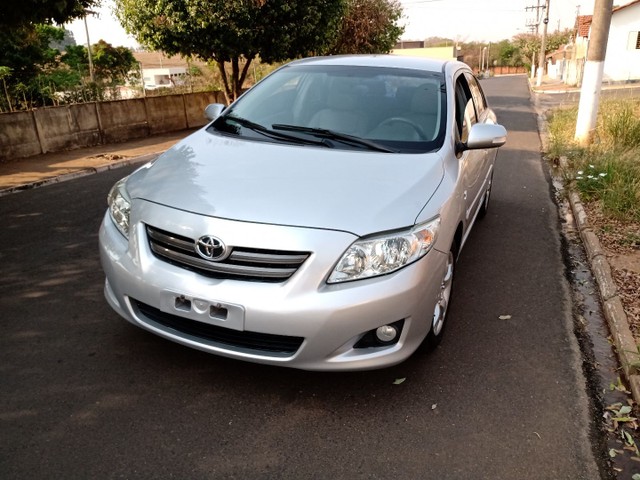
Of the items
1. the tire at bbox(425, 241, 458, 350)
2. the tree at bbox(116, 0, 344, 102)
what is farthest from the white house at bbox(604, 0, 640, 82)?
the tire at bbox(425, 241, 458, 350)

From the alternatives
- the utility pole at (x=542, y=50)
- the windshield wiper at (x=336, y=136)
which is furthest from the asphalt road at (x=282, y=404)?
Answer: the utility pole at (x=542, y=50)

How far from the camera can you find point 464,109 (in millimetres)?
4129

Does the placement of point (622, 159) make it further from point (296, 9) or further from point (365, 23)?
point (365, 23)

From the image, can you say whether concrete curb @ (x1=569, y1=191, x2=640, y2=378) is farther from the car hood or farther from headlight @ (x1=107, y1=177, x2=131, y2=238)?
headlight @ (x1=107, y1=177, x2=131, y2=238)

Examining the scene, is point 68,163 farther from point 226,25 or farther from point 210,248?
point 210,248

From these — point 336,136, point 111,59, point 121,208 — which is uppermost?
point 111,59

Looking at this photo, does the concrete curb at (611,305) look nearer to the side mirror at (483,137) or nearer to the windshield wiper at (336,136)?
the side mirror at (483,137)

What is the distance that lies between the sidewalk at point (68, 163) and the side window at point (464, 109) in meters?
6.18

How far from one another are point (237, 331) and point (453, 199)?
151 centimetres

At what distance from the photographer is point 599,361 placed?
3.24 metres

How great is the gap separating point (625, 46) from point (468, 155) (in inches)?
1390

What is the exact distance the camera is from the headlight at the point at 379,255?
246 centimetres

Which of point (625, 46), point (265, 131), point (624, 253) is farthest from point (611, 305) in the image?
point (625, 46)

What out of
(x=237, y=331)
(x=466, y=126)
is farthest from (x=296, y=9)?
(x=237, y=331)
